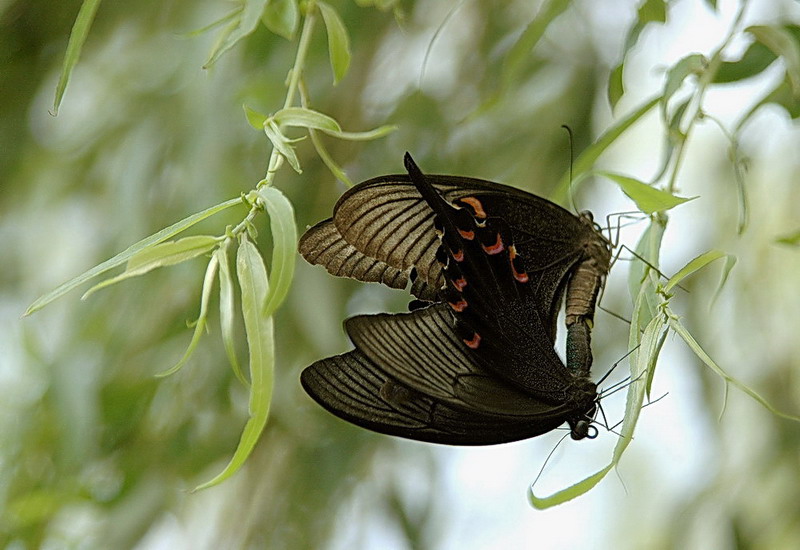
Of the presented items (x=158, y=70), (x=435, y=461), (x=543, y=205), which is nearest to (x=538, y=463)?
(x=435, y=461)

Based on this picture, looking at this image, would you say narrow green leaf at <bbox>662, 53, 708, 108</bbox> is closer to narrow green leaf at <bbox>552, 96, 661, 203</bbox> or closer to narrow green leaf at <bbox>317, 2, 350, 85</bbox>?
narrow green leaf at <bbox>552, 96, 661, 203</bbox>

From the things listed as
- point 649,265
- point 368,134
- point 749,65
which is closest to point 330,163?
point 368,134

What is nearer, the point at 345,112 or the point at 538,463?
the point at 345,112

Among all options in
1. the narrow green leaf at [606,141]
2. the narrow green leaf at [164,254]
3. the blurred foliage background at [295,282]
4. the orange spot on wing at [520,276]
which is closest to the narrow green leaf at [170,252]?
the narrow green leaf at [164,254]

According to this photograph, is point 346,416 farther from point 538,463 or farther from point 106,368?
point 538,463

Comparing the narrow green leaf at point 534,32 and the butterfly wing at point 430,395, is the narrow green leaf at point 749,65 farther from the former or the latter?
the butterfly wing at point 430,395

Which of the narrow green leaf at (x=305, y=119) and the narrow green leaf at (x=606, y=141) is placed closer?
the narrow green leaf at (x=305, y=119)
